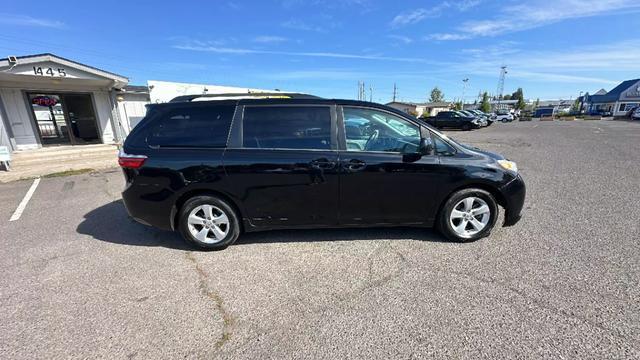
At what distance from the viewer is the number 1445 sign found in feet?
28.9

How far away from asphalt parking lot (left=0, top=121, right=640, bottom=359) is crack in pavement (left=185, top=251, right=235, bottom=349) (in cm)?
1

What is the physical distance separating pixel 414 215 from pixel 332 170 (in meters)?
1.15

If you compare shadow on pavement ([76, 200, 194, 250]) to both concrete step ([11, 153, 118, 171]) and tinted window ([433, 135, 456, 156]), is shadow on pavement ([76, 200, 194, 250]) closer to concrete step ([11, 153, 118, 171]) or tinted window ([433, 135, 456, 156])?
tinted window ([433, 135, 456, 156])

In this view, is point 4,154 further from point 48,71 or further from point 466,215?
point 466,215

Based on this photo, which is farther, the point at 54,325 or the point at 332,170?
the point at 332,170

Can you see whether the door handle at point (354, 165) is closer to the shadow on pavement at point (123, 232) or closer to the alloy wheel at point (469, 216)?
the alloy wheel at point (469, 216)

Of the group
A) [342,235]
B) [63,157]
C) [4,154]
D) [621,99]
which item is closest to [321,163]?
[342,235]

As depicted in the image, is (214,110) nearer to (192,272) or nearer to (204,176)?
(204,176)

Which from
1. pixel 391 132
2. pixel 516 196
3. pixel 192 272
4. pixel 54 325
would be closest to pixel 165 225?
pixel 192 272

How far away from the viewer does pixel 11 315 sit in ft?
7.72

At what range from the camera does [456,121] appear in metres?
23.6

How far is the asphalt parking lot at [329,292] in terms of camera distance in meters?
2.01

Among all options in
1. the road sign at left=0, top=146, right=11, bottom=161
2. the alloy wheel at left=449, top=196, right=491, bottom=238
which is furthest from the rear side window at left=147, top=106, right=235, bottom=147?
the road sign at left=0, top=146, right=11, bottom=161

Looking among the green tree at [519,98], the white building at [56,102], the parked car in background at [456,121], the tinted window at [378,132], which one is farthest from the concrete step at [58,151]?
the green tree at [519,98]
